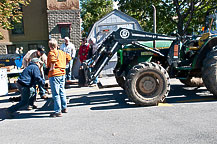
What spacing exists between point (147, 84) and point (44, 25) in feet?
48.5

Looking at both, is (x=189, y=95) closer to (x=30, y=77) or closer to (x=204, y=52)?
(x=204, y=52)

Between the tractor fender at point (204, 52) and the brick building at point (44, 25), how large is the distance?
12086 millimetres

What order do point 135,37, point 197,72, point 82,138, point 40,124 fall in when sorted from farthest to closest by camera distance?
point 197,72 → point 135,37 → point 40,124 → point 82,138

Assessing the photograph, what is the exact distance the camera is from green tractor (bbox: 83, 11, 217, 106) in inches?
211

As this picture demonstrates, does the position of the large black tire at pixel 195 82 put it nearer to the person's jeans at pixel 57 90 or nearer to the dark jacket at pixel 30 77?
the person's jeans at pixel 57 90

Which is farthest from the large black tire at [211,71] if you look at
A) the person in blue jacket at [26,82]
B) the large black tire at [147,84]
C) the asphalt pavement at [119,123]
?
the person in blue jacket at [26,82]

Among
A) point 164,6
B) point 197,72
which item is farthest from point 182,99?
point 164,6

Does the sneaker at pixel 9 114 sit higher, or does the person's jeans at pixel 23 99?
the person's jeans at pixel 23 99

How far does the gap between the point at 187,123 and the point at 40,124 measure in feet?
10.1

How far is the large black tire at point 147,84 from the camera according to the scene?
5.31m

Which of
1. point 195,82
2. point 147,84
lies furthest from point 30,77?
point 195,82

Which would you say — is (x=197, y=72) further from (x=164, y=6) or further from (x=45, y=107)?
(x=164, y=6)

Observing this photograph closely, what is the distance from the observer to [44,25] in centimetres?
1806

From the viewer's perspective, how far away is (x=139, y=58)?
6316 mm
